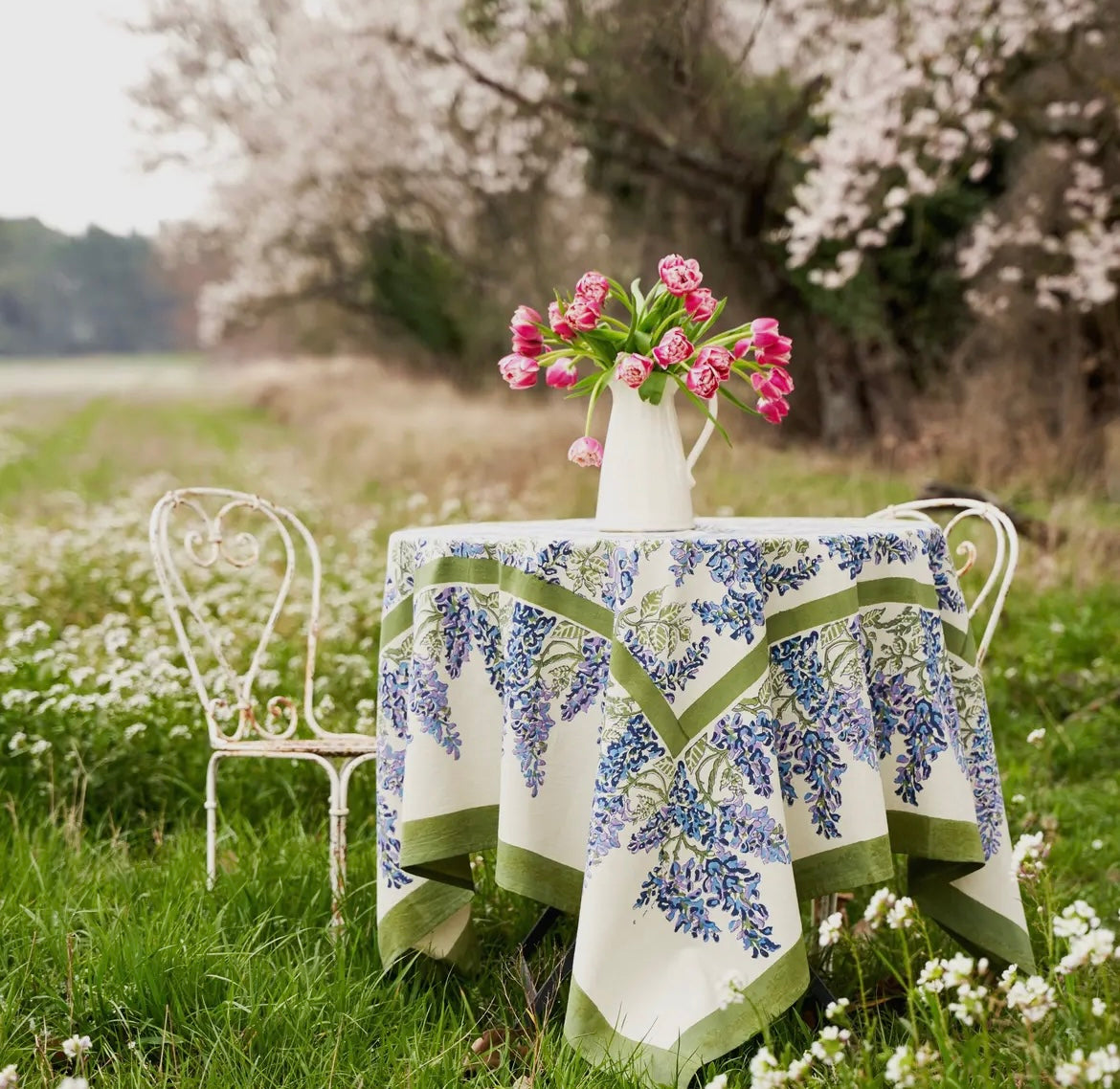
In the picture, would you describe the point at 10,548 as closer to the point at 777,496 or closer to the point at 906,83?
A: the point at 777,496

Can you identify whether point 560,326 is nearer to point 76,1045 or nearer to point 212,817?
point 212,817

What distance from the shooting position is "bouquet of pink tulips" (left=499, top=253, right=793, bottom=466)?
236 centimetres

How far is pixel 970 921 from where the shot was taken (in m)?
2.44

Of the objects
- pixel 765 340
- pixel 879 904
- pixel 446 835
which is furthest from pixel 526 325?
pixel 879 904

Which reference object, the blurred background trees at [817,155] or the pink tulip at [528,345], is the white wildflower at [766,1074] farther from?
the blurred background trees at [817,155]

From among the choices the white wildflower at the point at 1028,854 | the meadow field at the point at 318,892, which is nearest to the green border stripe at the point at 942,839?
the meadow field at the point at 318,892

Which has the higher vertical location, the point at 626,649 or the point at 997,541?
the point at 997,541

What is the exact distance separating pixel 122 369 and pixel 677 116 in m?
34.2

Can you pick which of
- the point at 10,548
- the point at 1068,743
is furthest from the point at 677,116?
the point at 1068,743

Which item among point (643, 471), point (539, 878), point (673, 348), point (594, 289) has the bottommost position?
point (539, 878)

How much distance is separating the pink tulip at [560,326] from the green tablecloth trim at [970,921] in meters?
1.32

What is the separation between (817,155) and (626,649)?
26.0ft

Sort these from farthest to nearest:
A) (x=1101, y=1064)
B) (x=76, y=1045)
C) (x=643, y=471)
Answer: (x=643, y=471) → (x=76, y=1045) → (x=1101, y=1064)

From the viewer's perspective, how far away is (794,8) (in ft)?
28.0
